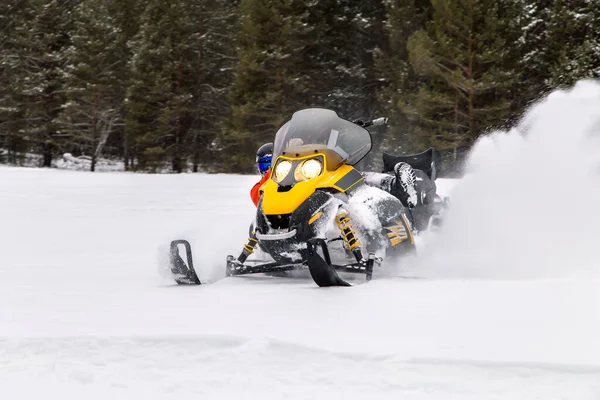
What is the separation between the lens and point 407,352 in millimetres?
3328

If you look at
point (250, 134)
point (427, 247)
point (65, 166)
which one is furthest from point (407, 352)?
point (65, 166)

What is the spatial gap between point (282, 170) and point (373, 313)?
2.05 meters

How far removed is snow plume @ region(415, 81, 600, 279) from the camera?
20.5ft

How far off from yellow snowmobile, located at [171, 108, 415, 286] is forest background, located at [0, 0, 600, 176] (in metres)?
20.5

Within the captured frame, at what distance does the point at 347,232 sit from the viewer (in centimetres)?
581

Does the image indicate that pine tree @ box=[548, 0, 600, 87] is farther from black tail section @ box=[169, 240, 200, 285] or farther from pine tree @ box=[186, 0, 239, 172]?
black tail section @ box=[169, 240, 200, 285]

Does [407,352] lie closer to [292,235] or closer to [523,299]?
[523,299]

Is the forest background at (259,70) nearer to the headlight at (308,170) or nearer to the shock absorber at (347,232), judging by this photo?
the headlight at (308,170)

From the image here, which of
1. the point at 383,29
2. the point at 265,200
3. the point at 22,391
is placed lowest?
the point at 22,391

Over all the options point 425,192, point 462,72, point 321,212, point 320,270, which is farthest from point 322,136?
point 462,72

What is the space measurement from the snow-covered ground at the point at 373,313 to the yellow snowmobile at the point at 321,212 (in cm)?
22

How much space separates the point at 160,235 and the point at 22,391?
695 centimetres

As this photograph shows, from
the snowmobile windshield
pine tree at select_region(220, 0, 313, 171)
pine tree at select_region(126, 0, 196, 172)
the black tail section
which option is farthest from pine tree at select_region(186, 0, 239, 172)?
the black tail section

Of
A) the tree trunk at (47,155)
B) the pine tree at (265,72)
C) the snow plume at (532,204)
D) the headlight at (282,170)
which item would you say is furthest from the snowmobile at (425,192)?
the tree trunk at (47,155)
